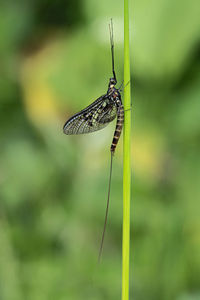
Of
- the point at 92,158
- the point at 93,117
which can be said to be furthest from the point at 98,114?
the point at 92,158

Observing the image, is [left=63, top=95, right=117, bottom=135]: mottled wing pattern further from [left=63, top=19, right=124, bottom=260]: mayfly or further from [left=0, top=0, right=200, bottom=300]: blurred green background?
[left=0, top=0, right=200, bottom=300]: blurred green background

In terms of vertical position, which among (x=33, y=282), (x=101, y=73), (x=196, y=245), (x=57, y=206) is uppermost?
(x=101, y=73)

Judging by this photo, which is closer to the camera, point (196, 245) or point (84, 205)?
point (196, 245)

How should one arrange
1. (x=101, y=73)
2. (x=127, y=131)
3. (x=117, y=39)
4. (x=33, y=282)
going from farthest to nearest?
(x=101, y=73) → (x=117, y=39) → (x=33, y=282) → (x=127, y=131)

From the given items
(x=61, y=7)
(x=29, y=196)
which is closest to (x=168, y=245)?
(x=29, y=196)

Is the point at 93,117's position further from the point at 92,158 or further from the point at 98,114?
the point at 92,158

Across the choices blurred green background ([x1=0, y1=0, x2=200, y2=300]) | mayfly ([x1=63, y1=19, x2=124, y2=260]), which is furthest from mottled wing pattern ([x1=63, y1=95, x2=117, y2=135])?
blurred green background ([x1=0, y1=0, x2=200, y2=300])

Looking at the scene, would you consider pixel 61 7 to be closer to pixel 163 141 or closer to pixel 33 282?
pixel 163 141
